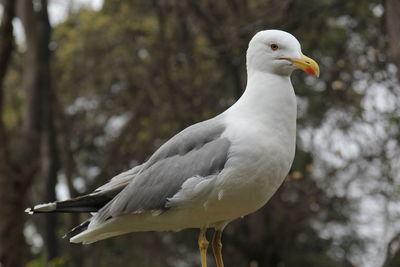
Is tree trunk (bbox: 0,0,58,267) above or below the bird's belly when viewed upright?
below

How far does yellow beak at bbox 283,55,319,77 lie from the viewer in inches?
203

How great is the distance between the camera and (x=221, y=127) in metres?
5.30

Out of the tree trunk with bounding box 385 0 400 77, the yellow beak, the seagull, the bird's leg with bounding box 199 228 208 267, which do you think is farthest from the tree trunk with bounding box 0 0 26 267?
the yellow beak

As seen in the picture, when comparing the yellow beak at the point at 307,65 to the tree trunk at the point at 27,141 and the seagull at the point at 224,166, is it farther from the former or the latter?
the tree trunk at the point at 27,141

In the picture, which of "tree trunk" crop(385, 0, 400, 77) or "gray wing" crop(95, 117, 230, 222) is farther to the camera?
"tree trunk" crop(385, 0, 400, 77)

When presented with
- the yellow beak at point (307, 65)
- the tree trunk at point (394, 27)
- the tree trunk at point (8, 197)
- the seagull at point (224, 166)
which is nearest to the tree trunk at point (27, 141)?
the tree trunk at point (8, 197)

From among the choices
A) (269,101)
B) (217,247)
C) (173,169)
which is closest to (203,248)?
(217,247)

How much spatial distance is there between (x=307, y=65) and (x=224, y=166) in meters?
0.83

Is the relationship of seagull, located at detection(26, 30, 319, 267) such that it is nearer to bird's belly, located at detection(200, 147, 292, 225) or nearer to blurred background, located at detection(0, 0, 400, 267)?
bird's belly, located at detection(200, 147, 292, 225)

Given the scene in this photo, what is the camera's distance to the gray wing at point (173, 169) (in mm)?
5238

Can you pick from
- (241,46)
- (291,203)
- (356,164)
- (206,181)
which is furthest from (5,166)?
(291,203)

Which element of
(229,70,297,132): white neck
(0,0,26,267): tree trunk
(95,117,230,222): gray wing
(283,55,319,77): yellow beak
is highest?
(283,55,319,77): yellow beak

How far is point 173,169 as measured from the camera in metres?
5.39

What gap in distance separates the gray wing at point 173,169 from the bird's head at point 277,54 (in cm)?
49
